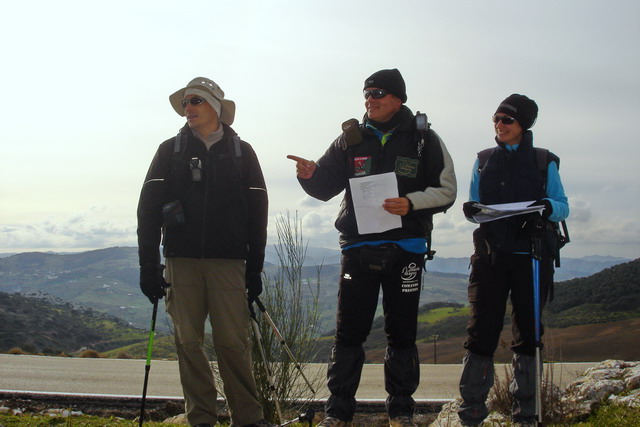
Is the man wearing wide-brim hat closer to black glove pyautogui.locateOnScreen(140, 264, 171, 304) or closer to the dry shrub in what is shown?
black glove pyautogui.locateOnScreen(140, 264, 171, 304)

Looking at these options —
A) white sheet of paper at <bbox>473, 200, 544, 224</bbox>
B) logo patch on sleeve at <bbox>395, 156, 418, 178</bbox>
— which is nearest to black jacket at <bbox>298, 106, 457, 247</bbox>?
logo patch on sleeve at <bbox>395, 156, 418, 178</bbox>

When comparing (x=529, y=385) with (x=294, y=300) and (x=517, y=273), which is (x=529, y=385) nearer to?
(x=517, y=273)

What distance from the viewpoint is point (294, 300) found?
6.10 m

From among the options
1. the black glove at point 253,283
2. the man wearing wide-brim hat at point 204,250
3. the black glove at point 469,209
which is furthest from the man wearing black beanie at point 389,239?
the black glove at point 253,283

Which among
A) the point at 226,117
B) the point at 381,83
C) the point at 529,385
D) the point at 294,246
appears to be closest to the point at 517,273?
the point at 529,385

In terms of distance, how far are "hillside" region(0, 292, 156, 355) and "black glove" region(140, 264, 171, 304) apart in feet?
285

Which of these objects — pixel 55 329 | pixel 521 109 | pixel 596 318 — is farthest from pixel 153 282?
pixel 55 329

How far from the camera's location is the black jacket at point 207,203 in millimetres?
4566

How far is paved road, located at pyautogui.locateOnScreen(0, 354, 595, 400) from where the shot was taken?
8742mm

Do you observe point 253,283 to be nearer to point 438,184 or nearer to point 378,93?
point 438,184

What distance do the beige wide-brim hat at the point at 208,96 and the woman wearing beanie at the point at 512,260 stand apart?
6.57 ft

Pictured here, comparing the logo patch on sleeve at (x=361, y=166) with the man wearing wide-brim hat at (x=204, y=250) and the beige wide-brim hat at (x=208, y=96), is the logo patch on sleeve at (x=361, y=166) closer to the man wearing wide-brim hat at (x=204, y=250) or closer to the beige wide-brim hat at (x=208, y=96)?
the man wearing wide-brim hat at (x=204, y=250)

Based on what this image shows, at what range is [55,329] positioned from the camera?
114062mm

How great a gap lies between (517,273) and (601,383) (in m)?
2.49
